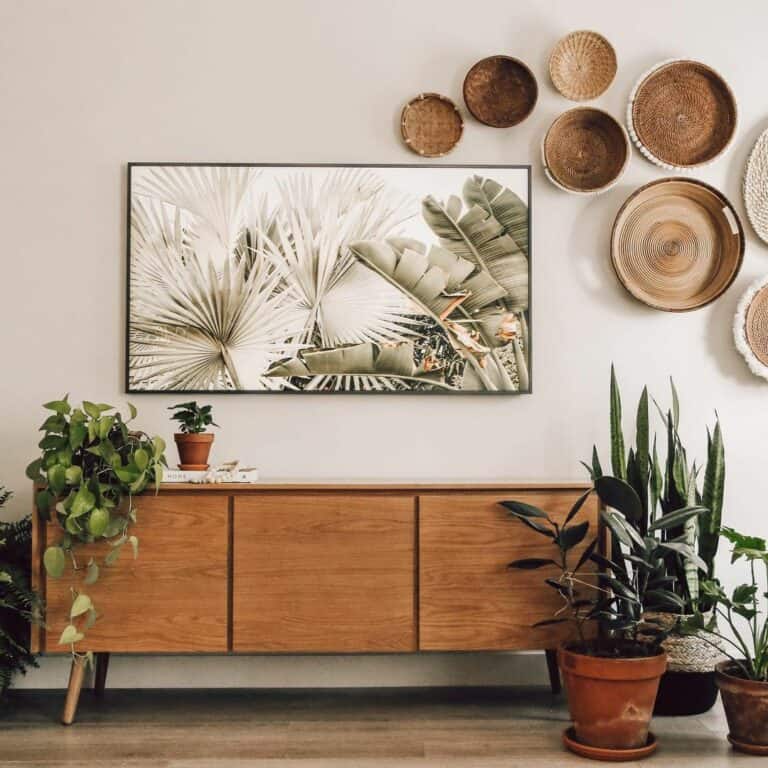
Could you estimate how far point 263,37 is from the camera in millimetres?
3064

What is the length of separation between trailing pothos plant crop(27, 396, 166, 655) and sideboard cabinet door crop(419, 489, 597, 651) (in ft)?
2.73

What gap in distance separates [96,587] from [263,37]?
192 cm

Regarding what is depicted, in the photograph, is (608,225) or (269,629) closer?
(269,629)

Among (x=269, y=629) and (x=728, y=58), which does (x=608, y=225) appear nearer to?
(x=728, y=58)

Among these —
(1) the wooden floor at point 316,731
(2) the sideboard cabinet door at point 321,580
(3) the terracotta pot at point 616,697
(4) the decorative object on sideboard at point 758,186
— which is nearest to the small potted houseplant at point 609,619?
(3) the terracotta pot at point 616,697

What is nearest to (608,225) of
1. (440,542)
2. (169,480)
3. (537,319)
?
(537,319)

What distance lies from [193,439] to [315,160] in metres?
1.08

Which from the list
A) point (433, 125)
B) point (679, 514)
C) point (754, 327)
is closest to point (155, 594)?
point (679, 514)

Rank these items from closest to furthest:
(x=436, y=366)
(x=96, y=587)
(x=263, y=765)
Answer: (x=263, y=765) → (x=96, y=587) → (x=436, y=366)

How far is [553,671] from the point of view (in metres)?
Answer: 2.84

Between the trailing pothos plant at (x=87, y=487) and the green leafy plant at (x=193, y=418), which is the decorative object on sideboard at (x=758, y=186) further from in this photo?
the trailing pothos plant at (x=87, y=487)

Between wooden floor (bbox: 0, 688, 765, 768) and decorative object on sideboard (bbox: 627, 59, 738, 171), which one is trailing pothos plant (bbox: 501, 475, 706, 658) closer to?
wooden floor (bbox: 0, 688, 765, 768)

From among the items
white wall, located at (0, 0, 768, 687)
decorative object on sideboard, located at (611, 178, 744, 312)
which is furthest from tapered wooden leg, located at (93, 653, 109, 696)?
decorative object on sideboard, located at (611, 178, 744, 312)

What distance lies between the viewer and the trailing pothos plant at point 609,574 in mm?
2412
